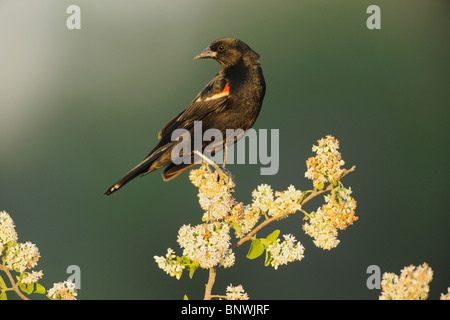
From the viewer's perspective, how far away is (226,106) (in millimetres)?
1965

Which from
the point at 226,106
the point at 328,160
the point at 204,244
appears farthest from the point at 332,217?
the point at 226,106

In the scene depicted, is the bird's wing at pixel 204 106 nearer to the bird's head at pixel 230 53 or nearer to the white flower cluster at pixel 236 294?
the bird's head at pixel 230 53

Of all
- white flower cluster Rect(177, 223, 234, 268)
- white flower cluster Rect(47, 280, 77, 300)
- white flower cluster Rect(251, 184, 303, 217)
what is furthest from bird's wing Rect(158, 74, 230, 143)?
white flower cluster Rect(47, 280, 77, 300)

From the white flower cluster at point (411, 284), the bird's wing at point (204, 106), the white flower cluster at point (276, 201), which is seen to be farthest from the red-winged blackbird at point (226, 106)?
the white flower cluster at point (411, 284)

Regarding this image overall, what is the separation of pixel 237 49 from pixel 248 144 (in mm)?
589

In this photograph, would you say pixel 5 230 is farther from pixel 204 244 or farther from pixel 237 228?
pixel 237 228

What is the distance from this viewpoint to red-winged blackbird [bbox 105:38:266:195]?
1.96 m

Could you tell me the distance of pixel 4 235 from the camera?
Answer: 1.39 m

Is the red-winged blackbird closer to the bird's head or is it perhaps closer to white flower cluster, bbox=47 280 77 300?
the bird's head

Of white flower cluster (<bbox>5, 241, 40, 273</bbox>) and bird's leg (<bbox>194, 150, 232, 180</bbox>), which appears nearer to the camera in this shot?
white flower cluster (<bbox>5, 241, 40, 273</bbox>)

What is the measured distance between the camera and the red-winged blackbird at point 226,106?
1.96 metres

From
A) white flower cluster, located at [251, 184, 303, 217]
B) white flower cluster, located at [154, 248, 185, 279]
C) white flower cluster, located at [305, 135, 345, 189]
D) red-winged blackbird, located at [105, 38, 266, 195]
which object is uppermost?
red-winged blackbird, located at [105, 38, 266, 195]

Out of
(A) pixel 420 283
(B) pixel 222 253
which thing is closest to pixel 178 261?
(B) pixel 222 253
